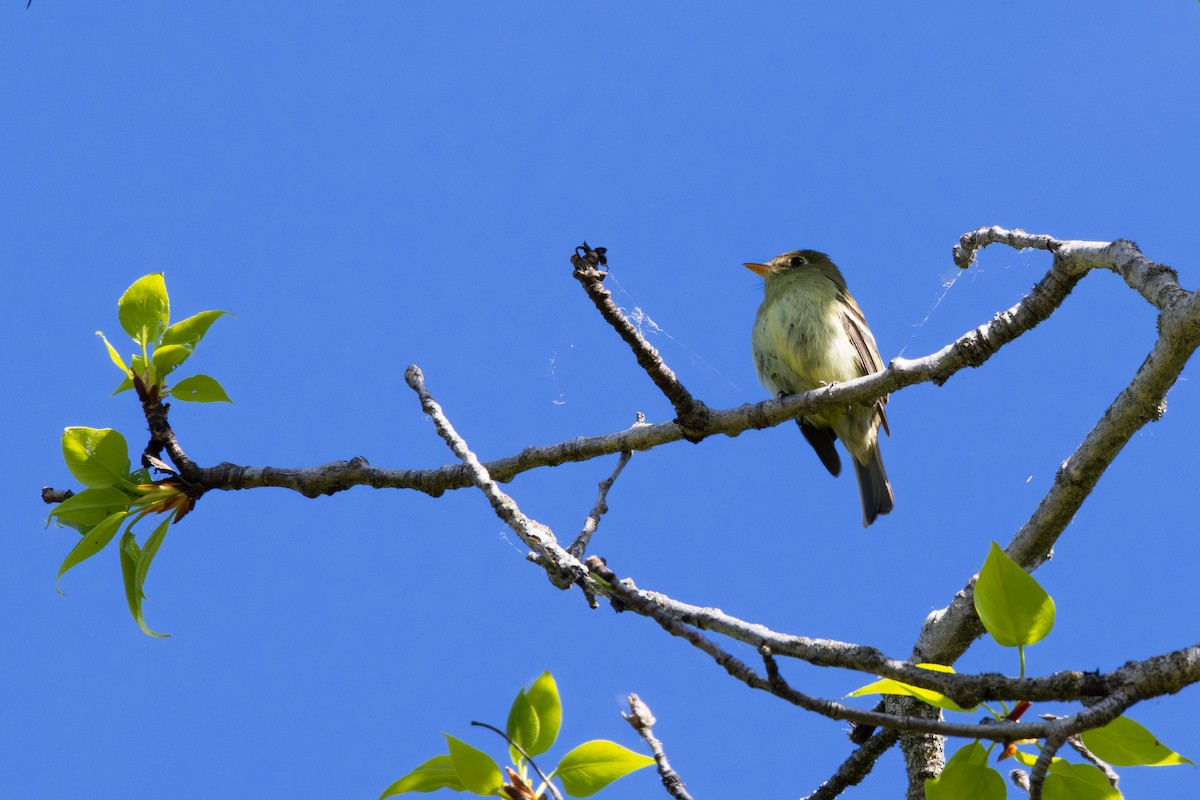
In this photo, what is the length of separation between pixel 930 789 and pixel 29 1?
2496mm

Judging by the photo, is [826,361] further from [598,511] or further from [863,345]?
[598,511]

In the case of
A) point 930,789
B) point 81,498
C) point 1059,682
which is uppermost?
point 81,498

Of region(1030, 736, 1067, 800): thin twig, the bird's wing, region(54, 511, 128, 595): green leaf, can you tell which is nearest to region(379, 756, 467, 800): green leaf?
region(1030, 736, 1067, 800): thin twig

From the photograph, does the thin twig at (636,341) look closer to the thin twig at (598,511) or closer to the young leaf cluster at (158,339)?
the thin twig at (598,511)

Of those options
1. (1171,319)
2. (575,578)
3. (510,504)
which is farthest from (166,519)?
(1171,319)

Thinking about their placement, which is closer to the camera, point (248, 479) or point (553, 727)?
point (553, 727)

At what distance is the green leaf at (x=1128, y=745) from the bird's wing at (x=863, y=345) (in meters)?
4.96

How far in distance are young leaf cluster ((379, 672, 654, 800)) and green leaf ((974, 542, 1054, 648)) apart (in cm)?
77

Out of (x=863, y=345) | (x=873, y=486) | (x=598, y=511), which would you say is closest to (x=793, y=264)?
(x=863, y=345)

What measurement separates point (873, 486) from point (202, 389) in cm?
469

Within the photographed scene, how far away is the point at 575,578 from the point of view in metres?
2.80

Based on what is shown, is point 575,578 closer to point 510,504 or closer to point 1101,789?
point 510,504

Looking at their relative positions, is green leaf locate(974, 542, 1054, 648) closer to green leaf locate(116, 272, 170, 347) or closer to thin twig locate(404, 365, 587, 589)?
thin twig locate(404, 365, 587, 589)

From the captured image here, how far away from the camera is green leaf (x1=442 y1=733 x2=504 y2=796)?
226 centimetres
